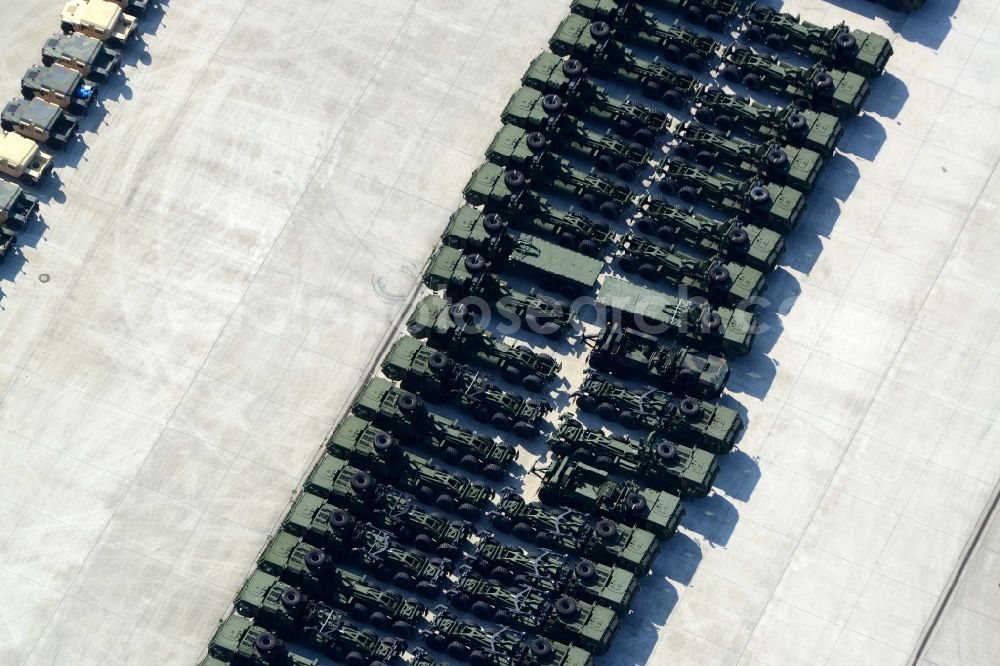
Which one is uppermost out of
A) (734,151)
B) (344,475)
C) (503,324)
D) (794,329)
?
(734,151)

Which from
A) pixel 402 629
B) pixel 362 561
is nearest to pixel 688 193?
pixel 362 561

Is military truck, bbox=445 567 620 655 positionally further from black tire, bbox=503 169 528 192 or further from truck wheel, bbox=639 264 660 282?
black tire, bbox=503 169 528 192

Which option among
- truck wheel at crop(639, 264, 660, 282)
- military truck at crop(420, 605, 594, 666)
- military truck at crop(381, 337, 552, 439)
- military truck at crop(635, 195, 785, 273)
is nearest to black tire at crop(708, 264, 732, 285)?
military truck at crop(635, 195, 785, 273)

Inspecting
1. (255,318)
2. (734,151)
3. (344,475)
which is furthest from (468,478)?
(734,151)

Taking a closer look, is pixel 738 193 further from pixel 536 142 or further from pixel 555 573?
pixel 555 573

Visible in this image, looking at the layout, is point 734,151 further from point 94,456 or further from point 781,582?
point 94,456

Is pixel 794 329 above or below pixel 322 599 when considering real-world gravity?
above

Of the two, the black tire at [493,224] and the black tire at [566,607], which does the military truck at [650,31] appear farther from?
the black tire at [566,607]
